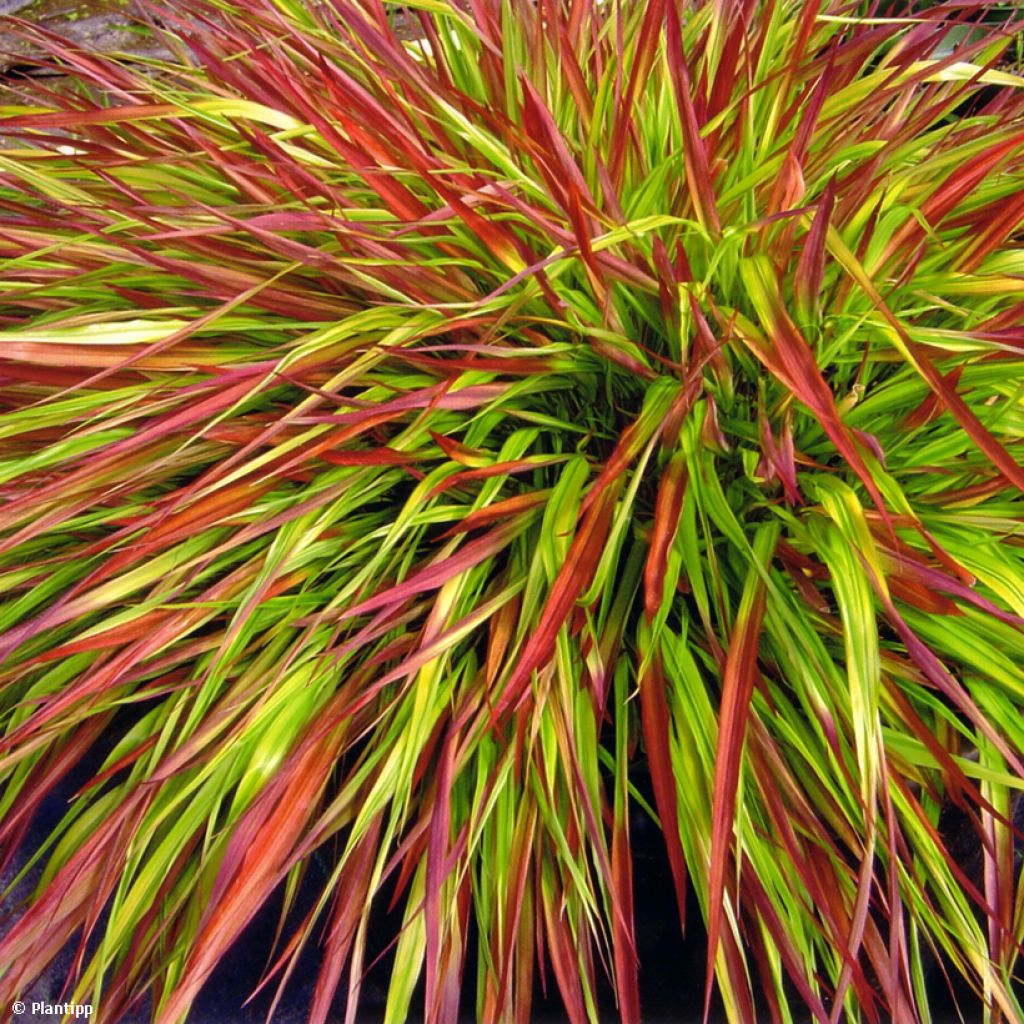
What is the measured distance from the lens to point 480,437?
917 mm

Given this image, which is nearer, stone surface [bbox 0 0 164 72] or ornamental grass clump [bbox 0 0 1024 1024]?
ornamental grass clump [bbox 0 0 1024 1024]

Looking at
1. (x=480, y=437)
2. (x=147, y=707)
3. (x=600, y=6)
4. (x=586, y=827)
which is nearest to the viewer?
(x=586, y=827)

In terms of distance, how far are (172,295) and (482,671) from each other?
541mm

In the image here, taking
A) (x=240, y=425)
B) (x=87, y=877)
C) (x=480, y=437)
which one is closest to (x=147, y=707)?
(x=87, y=877)

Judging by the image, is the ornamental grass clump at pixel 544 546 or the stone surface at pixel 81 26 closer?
the ornamental grass clump at pixel 544 546

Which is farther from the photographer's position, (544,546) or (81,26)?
(81,26)

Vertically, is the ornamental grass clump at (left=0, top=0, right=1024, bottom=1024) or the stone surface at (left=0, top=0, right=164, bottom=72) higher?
the stone surface at (left=0, top=0, right=164, bottom=72)

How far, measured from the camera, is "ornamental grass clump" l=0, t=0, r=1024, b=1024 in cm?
78

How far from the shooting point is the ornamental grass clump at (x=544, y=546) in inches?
30.8

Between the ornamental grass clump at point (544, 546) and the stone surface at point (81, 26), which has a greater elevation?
the stone surface at point (81, 26)

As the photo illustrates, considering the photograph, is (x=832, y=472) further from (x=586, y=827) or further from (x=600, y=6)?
(x=600, y=6)

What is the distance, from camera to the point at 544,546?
32.5 inches

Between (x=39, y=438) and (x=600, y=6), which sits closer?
(x=39, y=438)

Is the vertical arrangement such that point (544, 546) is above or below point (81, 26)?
below
